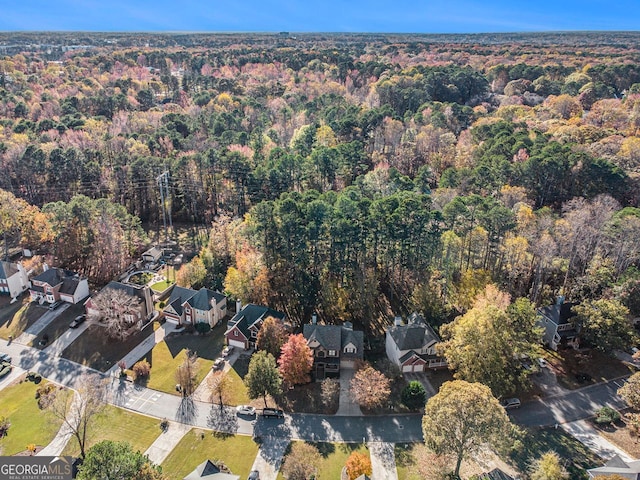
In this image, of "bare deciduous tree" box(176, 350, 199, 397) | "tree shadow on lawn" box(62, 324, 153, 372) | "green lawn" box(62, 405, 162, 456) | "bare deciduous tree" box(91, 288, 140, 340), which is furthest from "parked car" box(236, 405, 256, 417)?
"bare deciduous tree" box(91, 288, 140, 340)

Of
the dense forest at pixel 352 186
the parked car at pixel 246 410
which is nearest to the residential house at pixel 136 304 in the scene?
the dense forest at pixel 352 186

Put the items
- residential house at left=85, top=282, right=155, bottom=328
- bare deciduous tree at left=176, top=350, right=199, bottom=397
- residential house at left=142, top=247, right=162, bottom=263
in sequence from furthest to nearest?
residential house at left=142, top=247, right=162, bottom=263 → residential house at left=85, top=282, right=155, bottom=328 → bare deciduous tree at left=176, top=350, right=199, bottom=397

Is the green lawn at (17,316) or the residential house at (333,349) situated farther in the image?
→ the green lawn at (17,316)

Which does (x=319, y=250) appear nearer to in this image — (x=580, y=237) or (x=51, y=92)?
(x=580, y=237)

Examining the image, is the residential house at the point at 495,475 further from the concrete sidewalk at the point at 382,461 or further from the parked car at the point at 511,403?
the parked car at the point at 511,403

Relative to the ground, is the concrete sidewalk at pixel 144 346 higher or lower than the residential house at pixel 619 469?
lower

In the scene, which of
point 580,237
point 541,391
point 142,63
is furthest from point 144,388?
point 142,63

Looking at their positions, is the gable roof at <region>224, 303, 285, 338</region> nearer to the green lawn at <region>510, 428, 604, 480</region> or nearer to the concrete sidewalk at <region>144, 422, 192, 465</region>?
the concrete sidewalk at <region>144, 422, 192, 465</region>
